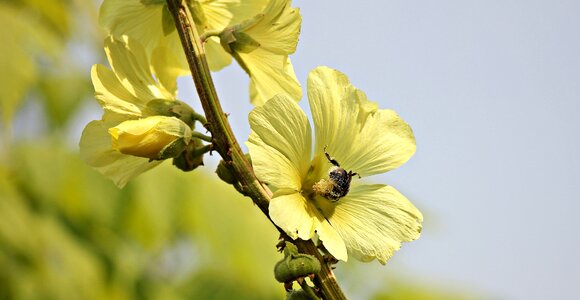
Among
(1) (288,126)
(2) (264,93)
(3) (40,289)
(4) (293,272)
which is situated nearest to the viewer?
(4) (293,272)

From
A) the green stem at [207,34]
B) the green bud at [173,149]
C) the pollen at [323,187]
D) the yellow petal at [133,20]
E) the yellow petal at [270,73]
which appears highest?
the yellow petal at [133,20]

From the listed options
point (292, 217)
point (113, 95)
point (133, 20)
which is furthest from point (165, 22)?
point (292, 217)

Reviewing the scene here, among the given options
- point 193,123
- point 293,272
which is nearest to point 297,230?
point 293,272

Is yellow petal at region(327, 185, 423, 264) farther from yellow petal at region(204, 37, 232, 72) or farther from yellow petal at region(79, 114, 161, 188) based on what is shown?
yellow petal at region(204, 37, 232, 72)

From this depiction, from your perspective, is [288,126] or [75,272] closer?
[288,126]

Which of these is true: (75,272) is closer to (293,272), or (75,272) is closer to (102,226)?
(102,226)

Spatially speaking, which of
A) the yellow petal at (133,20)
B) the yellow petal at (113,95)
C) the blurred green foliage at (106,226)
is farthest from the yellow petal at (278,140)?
the blurred green foliage at (106,226)

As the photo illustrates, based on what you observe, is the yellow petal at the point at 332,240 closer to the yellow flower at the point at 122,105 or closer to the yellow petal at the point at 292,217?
the yellow petal at the point at 292,217
